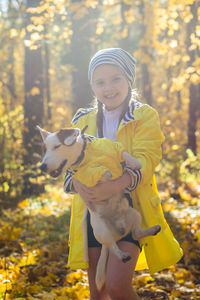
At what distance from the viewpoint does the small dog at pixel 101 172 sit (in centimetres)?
227

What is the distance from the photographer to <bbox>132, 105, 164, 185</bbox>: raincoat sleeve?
2.52 meters

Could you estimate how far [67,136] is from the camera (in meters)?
2.27

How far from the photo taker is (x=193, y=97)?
35.8 feet

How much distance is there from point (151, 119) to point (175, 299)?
2.19 m

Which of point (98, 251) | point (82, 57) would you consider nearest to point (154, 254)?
point (98, 251)

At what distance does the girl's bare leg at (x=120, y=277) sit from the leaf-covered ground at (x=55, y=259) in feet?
4.14

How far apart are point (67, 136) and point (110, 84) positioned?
2.14ft

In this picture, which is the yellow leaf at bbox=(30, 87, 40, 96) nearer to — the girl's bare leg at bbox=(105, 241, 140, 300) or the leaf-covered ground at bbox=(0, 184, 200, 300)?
the leaf-covered ground at bbox=(0, 184, 200, 300)

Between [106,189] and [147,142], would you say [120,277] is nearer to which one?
[106,189]

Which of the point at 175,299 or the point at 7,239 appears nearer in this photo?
the point at 175,299

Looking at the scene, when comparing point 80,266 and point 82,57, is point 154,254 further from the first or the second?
point 82,57

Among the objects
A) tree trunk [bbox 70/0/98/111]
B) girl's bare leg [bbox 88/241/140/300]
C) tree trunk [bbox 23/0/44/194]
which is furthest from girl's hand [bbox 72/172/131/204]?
tree trunk [bbox 23/0/44/194]

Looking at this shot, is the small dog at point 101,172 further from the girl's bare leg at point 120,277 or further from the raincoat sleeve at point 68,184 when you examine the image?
the raincoat sleeve at point 68,184

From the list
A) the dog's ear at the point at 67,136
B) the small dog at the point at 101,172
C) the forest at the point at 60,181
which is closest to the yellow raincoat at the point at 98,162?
the small dog at the point at 101,172
